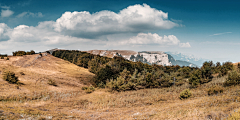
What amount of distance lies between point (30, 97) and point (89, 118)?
2021cm

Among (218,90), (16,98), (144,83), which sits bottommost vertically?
(144,83)

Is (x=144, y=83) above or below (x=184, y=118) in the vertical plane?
below

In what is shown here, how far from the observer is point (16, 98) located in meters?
24.2

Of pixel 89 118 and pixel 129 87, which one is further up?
pixel 89 118

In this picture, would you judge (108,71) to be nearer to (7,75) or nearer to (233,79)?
(7,75)

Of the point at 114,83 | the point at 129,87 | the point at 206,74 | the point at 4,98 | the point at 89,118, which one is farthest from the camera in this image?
the point at 206,74

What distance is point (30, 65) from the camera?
194 ft

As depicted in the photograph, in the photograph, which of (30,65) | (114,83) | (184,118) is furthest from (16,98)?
(30,65)

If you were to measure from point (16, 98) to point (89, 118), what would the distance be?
19.7 meters

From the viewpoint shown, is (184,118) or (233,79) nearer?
(184,118)

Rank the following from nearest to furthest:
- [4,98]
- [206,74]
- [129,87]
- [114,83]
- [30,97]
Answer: [4,98] → [30,97] → [114,83] → [129,87] → [206,74]

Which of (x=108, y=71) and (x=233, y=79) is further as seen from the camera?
(x=108, y=71)

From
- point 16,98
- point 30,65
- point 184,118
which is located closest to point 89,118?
point 184,118

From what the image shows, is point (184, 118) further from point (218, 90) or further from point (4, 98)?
point (4, 98)
